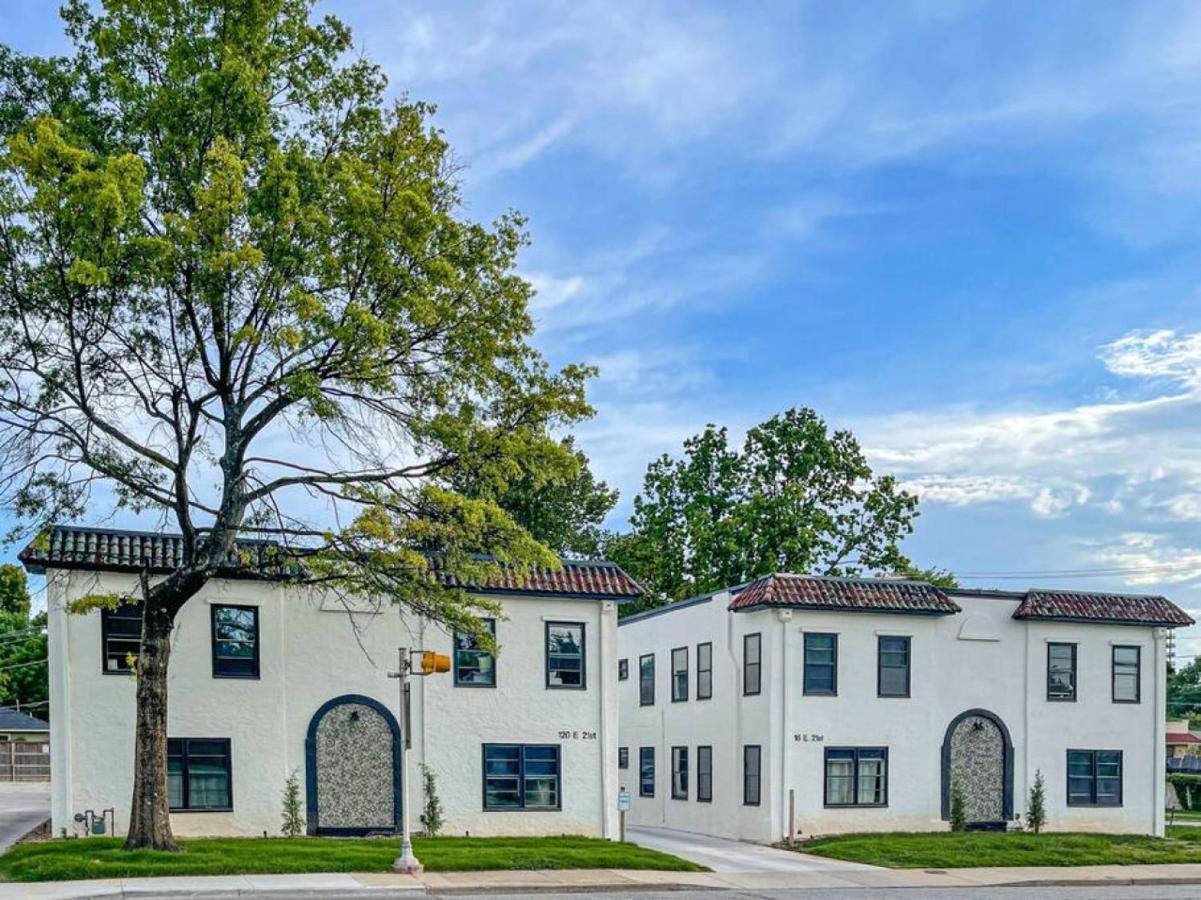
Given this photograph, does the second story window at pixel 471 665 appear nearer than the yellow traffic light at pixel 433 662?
No

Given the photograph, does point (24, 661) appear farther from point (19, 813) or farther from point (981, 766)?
point (981, 766)

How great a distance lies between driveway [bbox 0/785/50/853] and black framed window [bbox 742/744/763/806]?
16.1 metres

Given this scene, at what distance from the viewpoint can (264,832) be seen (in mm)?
26312

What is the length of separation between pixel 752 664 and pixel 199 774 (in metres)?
13.2

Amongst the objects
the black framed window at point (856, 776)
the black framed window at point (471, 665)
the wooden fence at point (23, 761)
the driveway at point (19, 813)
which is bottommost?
the wooden fence at point (23, 761)

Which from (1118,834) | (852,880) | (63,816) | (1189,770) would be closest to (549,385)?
(852,880)

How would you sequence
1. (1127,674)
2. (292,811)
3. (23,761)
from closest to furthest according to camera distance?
(292,811)
(1127,674)
(23,761)

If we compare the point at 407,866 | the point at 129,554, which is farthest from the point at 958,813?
the point at 129,554

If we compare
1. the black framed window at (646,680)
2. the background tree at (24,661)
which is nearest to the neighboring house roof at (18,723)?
the background tree at (24,661)

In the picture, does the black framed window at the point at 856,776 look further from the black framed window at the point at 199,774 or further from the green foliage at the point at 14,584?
the green foliage at the point at 14,584

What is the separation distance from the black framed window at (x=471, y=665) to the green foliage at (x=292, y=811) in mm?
4041

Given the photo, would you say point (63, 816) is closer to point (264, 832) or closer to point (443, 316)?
point (264, 832)

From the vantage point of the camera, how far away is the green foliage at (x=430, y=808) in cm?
2762

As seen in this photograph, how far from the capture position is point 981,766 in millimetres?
33062
